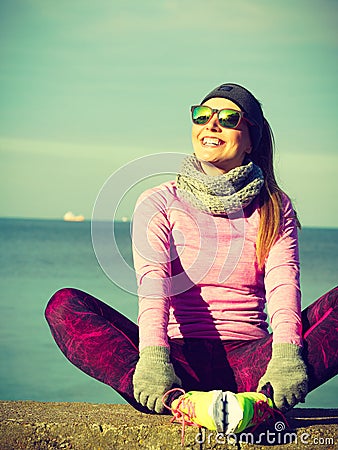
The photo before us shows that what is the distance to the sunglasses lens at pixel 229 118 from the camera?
13.4ft

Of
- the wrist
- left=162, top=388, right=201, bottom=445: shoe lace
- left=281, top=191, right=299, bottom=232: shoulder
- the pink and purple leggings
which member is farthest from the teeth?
left=162, top=388, right=201, bottom=445: shoe lace

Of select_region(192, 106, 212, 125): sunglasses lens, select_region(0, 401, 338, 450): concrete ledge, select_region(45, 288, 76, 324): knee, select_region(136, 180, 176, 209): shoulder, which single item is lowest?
select_region(0, 401, 338, 450): concrete ledge

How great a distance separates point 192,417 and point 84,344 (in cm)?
67

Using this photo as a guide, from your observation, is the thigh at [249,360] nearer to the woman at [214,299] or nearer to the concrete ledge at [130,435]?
the woman at [214,299]

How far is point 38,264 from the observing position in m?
28.7

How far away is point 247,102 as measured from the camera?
13.6 feet

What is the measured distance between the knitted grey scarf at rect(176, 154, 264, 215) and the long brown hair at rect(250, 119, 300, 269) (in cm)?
7

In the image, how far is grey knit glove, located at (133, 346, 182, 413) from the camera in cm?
346

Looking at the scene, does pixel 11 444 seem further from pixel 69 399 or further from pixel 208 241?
pixel 69 399

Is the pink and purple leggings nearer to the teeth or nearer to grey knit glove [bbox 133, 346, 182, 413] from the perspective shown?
grey knit glove [bbox 133, 346, 182, 413]

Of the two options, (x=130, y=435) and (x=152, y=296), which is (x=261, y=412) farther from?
(x=152, y=296)

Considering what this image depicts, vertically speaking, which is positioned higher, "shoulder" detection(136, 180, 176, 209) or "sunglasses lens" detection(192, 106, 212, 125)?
"sunglasses lens" detection(192, 106, 212, 125)

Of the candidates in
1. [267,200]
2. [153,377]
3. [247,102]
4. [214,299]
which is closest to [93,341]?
[153,377]

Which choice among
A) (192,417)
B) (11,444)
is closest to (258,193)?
(192,417)
